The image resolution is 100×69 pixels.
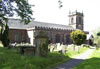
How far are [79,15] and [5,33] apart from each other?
39.0 metres

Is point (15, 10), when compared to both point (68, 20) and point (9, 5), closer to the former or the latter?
point (9, 5)

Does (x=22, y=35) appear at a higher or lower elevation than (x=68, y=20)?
lower

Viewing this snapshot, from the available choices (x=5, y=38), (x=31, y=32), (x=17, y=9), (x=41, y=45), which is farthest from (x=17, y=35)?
(x=41, y=45)

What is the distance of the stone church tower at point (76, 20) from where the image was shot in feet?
181

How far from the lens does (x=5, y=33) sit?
2420 cm

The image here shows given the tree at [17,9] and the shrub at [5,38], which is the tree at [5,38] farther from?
the tree at [17,9]

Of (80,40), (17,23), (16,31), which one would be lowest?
(80,40)

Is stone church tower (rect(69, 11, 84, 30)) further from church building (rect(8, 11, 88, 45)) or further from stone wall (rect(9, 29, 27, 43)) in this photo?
stone wall (rect(9, 29, 27, 43))

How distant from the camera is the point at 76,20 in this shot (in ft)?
181

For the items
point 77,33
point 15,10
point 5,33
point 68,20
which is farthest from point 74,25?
point 15,10

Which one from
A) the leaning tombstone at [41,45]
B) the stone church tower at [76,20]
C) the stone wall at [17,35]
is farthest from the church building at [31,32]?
the leaning tombstone at [41,45]

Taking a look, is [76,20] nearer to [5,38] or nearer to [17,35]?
[17,35]

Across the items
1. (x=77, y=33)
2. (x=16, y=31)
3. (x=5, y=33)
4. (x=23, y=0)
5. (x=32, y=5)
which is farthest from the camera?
(x=16, y=31)

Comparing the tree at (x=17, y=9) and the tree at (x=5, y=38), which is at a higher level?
the tree at (x=17, y=9)
